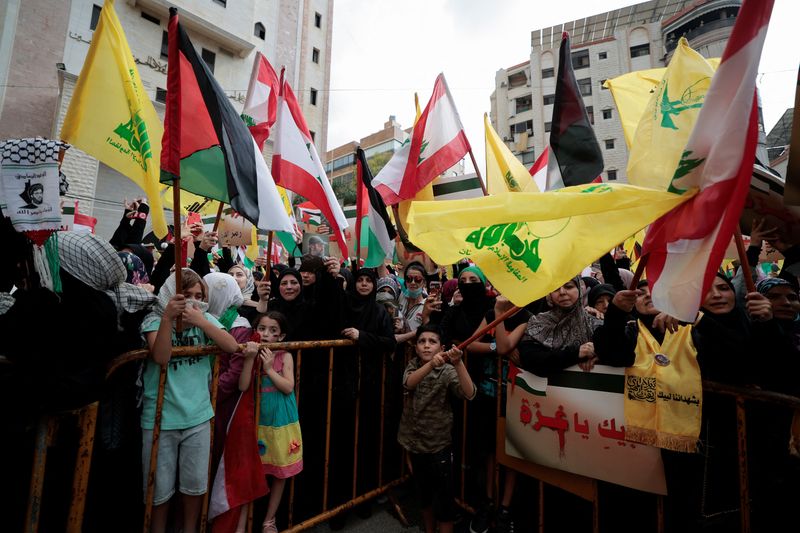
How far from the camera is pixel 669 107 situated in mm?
2363

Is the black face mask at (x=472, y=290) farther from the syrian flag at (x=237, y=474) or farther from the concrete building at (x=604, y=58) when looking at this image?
the concrete building at (x=604, y=58)

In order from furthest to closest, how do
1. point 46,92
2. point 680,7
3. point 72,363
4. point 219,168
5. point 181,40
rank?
point 680,7 < point 46,92 < point 219,168 < point 181,40 < point 72,363

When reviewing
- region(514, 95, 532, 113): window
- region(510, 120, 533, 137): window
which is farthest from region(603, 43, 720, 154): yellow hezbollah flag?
region(514, 95, 532, 113): window

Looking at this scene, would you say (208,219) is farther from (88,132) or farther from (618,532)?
(618,532)

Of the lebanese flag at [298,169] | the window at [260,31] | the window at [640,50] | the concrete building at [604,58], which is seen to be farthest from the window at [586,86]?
the lebanese flag at [298,169]

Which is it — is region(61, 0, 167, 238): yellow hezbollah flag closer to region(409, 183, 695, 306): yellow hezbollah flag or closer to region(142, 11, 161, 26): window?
region(409, 183, 695, 306): yellow hezbollah flag

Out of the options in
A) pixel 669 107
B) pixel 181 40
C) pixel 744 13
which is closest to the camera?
pixel 744 13

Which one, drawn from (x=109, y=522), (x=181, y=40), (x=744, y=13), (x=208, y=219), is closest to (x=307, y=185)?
(x=181, y=40)

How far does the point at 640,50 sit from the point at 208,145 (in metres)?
39.0

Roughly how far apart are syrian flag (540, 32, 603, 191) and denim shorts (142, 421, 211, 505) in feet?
10.8

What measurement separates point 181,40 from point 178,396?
7.77 feet

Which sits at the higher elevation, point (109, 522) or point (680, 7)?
point (680, 7)

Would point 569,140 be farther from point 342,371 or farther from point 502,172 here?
point 342,371

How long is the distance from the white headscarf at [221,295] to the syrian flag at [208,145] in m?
0.65
